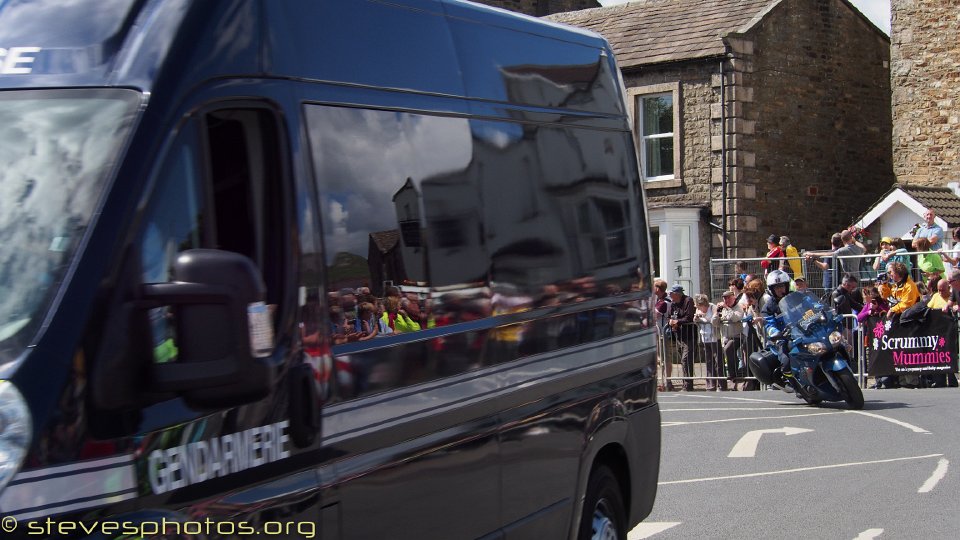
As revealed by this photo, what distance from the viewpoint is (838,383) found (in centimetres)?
1755

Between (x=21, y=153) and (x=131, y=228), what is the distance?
39 centimetres

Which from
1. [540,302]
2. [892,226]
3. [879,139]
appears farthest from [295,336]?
[879,139]

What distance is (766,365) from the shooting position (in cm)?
1877

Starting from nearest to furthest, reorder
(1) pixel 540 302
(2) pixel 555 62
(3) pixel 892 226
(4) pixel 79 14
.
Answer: (4) pixel 79 14
(1) pixel 540 302
(2) pixel 555 62
(3) pixel 892 226

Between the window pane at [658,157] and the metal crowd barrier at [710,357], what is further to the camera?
the window pane at [658,157]

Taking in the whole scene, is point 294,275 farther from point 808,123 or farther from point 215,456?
point 808,123

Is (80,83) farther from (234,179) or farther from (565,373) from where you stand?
(565,373)

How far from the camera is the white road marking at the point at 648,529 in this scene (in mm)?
9156

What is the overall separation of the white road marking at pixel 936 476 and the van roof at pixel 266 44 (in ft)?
20.2

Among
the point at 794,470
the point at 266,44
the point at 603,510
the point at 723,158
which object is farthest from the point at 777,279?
the point at 266,44

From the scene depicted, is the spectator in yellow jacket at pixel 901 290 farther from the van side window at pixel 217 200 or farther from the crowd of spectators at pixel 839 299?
the van side window at pixel 217 200

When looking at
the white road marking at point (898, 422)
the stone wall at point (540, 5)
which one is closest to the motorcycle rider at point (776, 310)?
the white road marking at point (898, 422)

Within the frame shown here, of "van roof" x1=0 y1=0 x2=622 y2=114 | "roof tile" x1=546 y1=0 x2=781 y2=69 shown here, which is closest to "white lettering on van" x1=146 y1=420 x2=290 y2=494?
"van roof" x1=0 y1=0 x2=622 y2=114

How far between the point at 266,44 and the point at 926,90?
1213 inches
